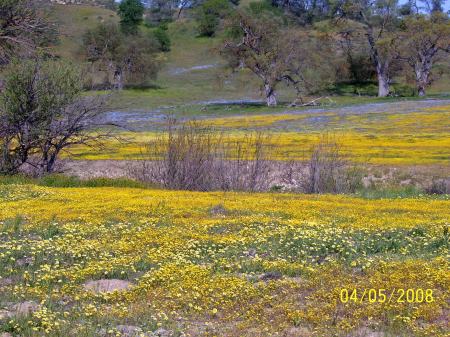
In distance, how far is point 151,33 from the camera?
100000mm

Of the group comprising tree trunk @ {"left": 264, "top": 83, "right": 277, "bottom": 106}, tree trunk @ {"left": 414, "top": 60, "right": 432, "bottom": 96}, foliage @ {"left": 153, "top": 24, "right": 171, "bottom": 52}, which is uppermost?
foliage @ {"left": 153, "top": 24, "right": 171, "bottom": 52}

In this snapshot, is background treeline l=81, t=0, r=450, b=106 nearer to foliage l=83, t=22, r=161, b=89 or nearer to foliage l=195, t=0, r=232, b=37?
foliage l=83, t=22, r=161, b=89

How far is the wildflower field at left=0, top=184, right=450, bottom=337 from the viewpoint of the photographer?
754 centimetres

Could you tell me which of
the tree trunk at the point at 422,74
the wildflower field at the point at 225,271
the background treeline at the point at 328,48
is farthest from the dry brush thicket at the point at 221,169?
the tree trunk at the point at 422,74

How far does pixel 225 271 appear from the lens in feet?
31.0

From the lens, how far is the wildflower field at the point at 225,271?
7.54 meters

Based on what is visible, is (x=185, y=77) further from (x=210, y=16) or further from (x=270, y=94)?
(x=270, y=94)

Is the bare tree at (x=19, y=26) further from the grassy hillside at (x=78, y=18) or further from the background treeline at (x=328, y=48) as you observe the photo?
the grassy hillside at (x=78, y=18)

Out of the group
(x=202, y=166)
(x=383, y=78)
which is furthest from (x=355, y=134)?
(x=383, y=78)

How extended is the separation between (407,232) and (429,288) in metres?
3.29
